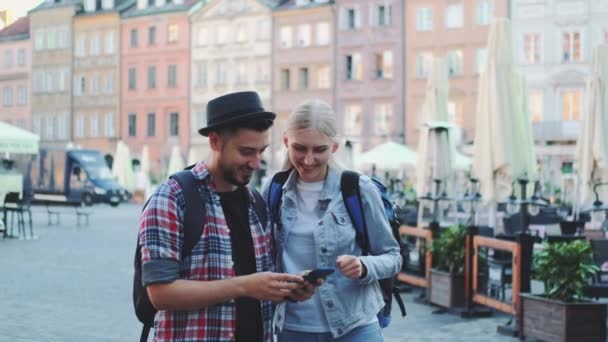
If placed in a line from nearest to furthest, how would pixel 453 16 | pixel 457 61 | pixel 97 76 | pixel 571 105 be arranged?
pixel 571 105 → pixel 457 61 → pixel 453 16 → pixel 97 76

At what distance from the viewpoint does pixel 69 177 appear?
4741 centimetres

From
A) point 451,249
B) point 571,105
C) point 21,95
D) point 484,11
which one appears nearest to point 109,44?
point 21,95

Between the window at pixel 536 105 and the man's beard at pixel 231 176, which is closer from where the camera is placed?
the man's beard at pixel 231 176

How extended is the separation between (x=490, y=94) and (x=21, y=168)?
114ft

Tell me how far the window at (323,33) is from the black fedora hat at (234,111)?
51954 millimetres

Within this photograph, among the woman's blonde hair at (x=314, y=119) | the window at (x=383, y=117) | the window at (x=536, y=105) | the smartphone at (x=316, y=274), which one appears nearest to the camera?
the smartphone at (x=316, y=274)

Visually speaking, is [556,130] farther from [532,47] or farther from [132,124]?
[132,124]

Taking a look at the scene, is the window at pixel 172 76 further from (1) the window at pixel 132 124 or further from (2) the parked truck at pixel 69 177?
(2) the parked truck at pixel 69 177

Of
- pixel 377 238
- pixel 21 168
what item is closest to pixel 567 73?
pixel 21 168

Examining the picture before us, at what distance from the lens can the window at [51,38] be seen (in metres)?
67.9

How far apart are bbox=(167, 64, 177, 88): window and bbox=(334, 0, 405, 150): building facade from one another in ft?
38.6

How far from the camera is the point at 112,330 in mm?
9227

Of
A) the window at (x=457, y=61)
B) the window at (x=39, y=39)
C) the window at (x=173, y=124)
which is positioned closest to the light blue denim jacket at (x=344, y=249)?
the window at (x=457, y=61)

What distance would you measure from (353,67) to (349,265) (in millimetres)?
50970
